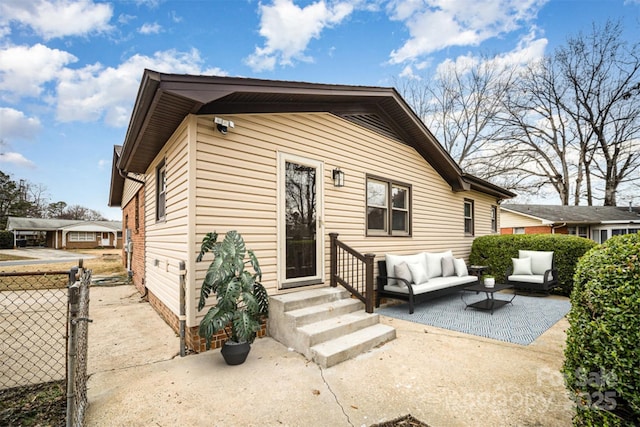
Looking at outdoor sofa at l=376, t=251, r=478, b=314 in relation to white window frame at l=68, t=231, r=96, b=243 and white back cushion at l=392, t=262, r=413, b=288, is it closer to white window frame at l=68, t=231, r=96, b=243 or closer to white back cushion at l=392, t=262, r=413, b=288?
white back cushion at l=392, t=262, r=413, b=288

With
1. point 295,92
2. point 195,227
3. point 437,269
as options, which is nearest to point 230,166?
point 195,227

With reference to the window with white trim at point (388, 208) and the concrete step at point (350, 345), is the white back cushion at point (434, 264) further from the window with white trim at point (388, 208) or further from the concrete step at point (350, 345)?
the concrete step at point (350, 345)

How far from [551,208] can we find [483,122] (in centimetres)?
703

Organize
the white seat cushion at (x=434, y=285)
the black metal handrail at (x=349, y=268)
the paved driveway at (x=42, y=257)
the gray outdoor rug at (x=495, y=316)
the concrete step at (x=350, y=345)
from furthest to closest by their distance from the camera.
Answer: the paved driveway at (x=42, y=257)
the white seat cushion at (x=434, y=285)
the black metal handrail at (x=349, y=268)
the gray outdoor rug at (x=495, y=316)
the concrete step at (x=350, y=345)

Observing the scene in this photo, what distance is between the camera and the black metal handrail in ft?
Answer: 15.2

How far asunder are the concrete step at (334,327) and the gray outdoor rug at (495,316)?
124 centimetres

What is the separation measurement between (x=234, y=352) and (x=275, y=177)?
2421 millimetres

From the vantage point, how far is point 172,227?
178 inches

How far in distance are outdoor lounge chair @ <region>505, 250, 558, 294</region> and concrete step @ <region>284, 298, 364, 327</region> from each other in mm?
4728

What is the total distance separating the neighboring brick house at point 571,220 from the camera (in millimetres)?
17031

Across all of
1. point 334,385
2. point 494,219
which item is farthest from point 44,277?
point 494,219

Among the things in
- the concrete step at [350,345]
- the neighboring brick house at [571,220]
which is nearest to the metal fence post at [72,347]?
the concrete step at [350,345]

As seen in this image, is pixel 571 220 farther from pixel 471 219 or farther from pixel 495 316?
pixel 495 316

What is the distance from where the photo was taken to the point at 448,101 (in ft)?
59.6
